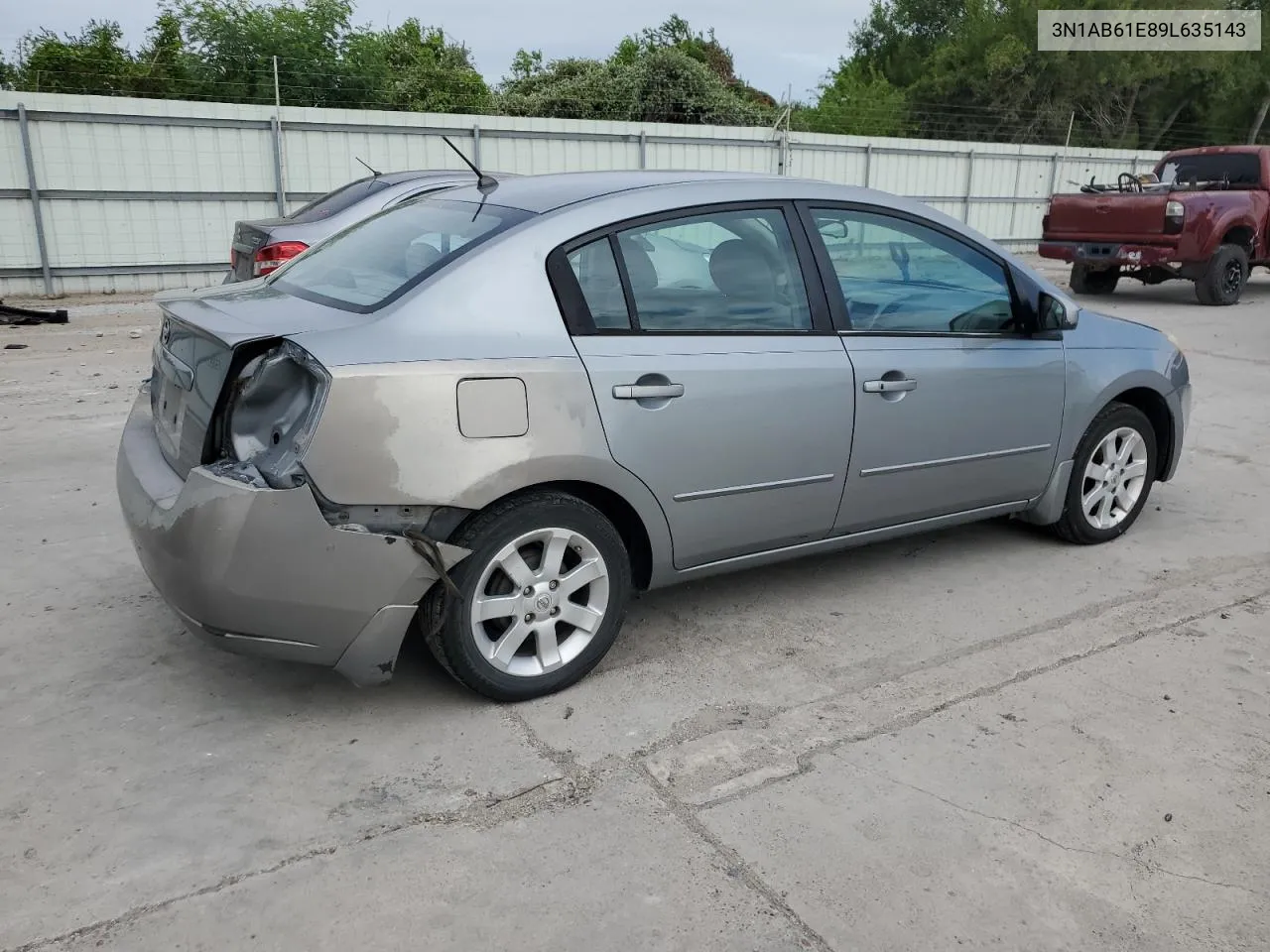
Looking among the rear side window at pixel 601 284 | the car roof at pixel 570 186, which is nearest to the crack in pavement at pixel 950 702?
the rear side window at pixel 601 284

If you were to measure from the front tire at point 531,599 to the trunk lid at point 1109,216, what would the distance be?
1176 cm

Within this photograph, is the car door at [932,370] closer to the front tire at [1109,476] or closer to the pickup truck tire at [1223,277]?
the front tire at [1109,476]

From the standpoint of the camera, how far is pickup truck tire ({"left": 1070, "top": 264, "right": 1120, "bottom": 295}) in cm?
1498

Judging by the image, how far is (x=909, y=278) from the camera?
421cm

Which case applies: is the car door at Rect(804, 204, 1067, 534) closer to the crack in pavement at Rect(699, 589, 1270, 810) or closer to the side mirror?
the side mirror

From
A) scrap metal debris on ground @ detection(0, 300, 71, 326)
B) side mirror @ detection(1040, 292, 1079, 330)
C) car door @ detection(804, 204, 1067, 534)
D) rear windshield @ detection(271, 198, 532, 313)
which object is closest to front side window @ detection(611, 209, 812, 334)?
car door @ detection(804, 204, 1067, 534)

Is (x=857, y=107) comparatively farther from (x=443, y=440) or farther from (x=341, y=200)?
(x=443, y=440)

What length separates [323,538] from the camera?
299cm

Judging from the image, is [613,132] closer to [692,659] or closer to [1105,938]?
[692,659]

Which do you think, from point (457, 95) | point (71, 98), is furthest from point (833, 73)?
point (71, 98)

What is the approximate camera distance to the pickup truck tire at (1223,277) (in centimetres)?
1348

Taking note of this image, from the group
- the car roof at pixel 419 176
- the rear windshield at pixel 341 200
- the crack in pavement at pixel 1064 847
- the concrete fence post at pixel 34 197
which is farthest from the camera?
the concrete fence post at pixel 34 197

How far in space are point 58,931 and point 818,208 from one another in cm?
314

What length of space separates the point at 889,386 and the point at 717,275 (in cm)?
76
